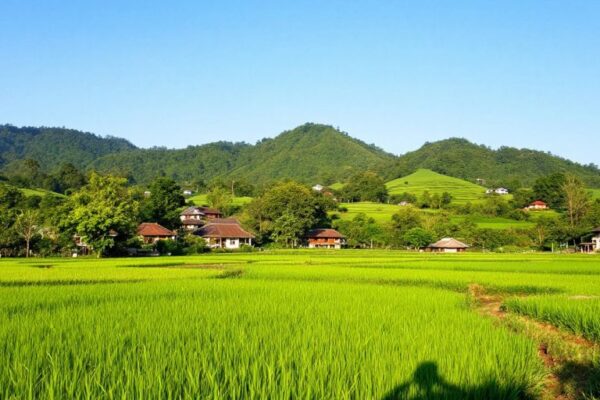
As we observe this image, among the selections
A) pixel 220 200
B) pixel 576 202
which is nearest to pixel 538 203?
pixel 576 202

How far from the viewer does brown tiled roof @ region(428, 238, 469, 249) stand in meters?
63.8

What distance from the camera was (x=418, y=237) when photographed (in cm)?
6706

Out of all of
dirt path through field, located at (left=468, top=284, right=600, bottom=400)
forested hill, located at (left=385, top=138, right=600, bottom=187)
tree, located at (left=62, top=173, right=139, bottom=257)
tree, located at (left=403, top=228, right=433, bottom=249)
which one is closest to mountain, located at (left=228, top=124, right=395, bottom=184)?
forested hill, located at (left=385, top=138, right=600, bottom=187)

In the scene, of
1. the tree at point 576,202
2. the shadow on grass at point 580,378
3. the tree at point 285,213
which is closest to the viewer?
the shadow on grass at point 580,378

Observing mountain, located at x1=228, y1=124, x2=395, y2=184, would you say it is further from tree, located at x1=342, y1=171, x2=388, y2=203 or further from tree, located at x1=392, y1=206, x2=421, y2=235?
tree, located at x1=392, y1=206, x2=421, y2=235

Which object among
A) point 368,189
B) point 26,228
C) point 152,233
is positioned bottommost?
point 152,233

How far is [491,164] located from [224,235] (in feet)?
373

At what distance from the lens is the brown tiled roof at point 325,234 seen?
7775 centimetres

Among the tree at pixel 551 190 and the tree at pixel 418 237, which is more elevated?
the tree at pixel 551 190

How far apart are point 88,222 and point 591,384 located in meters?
44.6

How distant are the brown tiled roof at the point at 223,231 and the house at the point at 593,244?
44.3 metres

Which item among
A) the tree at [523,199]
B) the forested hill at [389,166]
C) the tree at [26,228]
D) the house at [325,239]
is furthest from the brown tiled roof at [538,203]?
the tree at [26,228]

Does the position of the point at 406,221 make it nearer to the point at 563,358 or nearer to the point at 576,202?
the point at 576,202

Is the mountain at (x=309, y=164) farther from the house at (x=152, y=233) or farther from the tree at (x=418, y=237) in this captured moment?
the house at (x=152, y=233)
